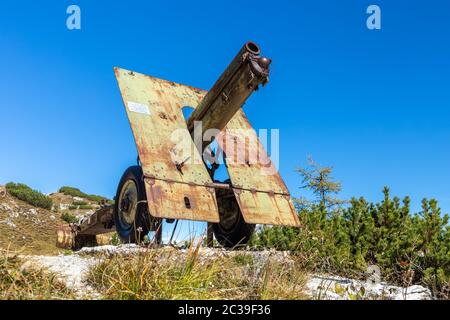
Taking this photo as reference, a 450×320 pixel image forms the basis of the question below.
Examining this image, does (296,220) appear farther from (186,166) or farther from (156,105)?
(156,105)

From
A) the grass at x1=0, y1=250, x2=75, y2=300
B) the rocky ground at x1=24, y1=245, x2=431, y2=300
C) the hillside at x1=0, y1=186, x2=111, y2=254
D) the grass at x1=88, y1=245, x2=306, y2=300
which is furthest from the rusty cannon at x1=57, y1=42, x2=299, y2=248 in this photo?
the hillside at x1=0, y1=186, x2=111, y2=254

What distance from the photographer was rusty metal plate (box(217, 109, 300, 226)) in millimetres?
7113

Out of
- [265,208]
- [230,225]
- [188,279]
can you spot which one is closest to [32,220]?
[230,225]

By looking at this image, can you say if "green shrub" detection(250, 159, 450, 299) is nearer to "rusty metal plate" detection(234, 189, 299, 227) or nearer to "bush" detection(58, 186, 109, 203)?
"rusty metal plate" detection(234, 189, 299, 227)

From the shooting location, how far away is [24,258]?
4.07 metres

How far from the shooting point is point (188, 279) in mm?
3539

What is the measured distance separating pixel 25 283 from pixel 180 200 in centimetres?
303

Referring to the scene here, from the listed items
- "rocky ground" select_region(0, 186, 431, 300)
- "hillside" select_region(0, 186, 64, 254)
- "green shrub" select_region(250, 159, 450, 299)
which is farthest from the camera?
"hillside" select_region(0, 186, 64, 254)

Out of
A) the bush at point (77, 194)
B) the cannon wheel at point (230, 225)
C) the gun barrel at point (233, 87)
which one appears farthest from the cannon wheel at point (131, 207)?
the bush at point (77, 194)

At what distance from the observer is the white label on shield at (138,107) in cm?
721

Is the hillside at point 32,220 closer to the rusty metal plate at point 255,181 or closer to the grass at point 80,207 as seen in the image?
the grass at point 80,207

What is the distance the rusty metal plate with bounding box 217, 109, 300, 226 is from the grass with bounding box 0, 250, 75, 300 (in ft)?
11.6

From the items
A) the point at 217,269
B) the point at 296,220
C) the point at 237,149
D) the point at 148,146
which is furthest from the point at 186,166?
the point at 217,269
